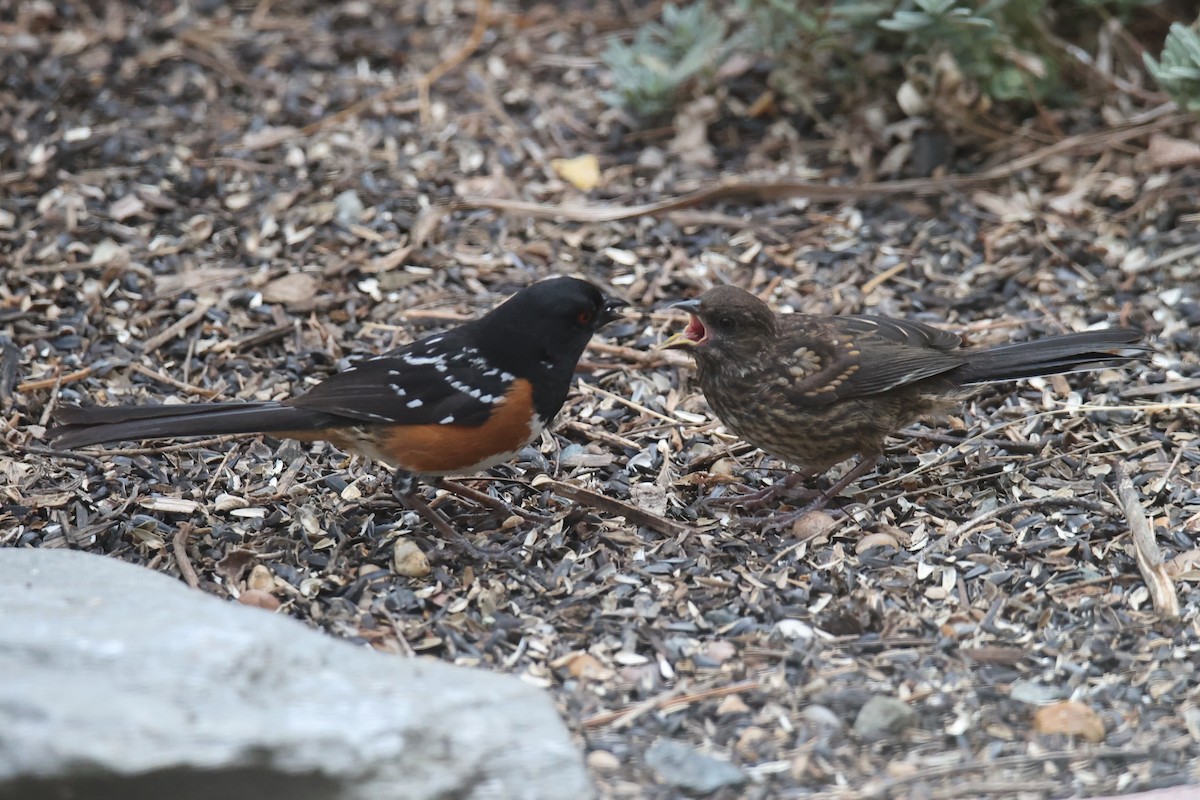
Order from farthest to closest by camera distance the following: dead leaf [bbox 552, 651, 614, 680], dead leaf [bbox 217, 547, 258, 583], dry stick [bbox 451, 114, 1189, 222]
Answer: dry stick [bbox 451, 114, 1189, 222]
dead leaf [bbox 217, 547, 258, 583]
dead leaf [bbox 552, 651, 614, 680]

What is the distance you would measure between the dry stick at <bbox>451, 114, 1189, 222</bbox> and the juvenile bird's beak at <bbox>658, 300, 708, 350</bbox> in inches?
59.4

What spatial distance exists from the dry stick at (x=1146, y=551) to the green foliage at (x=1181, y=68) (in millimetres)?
1692

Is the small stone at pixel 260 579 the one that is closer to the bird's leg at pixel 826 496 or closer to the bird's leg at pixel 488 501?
the bird's leg at pixel 488 501

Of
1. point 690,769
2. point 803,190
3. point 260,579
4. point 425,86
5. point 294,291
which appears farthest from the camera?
point 425,86

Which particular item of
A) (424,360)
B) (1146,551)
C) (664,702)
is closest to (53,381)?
(424,360)

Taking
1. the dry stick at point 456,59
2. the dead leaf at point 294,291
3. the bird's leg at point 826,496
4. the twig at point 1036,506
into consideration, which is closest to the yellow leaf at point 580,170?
the dry stick at point 456,59

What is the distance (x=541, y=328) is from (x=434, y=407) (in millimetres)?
436

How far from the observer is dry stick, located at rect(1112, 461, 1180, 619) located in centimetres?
373

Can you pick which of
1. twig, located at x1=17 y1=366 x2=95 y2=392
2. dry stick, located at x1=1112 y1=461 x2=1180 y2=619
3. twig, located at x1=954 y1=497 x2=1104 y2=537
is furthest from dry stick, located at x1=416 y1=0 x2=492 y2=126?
dry stick, located at x1=1112 y1=461 x2=1180 y2=619

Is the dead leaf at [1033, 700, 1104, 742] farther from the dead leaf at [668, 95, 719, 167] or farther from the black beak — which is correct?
the dead leaf at [668, 95, 719, 167]

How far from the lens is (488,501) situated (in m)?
4.38

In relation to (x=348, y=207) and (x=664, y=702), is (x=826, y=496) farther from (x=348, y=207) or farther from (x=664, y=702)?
(x=348, y=207)

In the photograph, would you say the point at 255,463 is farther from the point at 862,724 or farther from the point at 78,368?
the point at 862,724

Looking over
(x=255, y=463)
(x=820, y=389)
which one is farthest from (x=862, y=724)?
(x=255, y=463)
